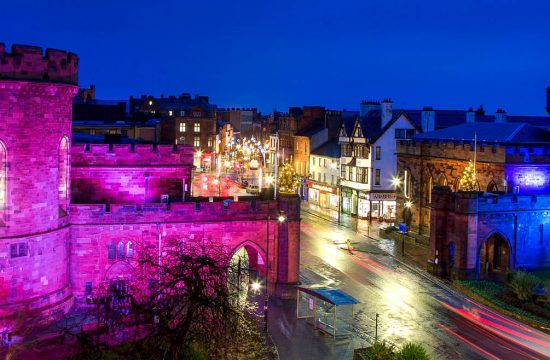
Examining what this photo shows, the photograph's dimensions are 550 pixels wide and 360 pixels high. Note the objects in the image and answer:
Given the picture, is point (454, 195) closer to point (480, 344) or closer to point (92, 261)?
point (480, 344)

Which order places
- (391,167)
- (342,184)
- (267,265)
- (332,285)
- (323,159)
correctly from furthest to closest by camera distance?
(323,159)
(342,184)
(391,167)
(332,285)
(267,265)

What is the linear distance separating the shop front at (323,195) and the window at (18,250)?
54.5 meters

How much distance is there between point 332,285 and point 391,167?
3398 cm

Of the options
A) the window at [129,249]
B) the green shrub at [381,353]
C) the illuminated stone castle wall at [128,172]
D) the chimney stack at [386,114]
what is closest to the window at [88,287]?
the window at [129,249]

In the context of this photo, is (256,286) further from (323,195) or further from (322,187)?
(323,195)

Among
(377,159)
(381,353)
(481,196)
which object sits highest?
(377,159)

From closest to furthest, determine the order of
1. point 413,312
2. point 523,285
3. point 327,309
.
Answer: point 327,309
point 413,312
point 523,285

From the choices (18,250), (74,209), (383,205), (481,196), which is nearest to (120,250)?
(74,209)

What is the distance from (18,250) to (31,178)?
11.7 feet

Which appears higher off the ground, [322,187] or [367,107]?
[367,107]

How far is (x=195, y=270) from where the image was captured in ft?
69.3

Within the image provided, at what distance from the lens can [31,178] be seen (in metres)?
33.1

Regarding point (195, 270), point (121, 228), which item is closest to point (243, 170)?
point (121, 228)

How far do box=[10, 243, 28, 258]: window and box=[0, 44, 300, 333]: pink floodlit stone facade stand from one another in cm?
5
